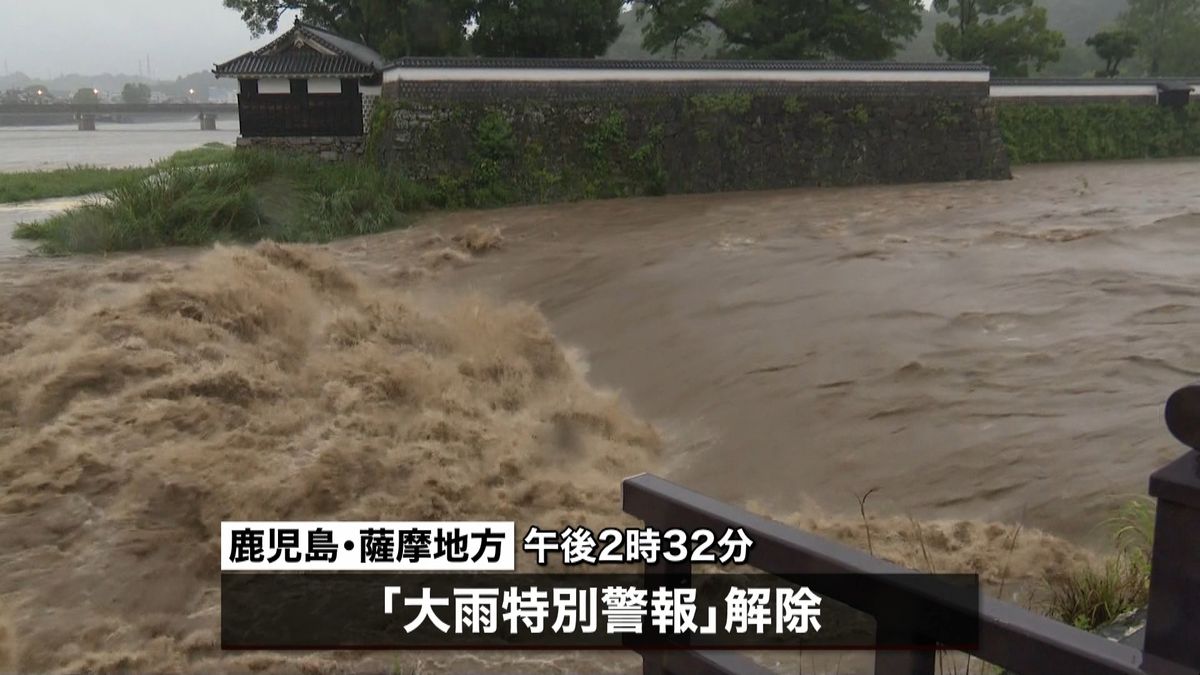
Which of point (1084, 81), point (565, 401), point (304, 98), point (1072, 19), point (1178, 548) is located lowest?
point (565, 401)

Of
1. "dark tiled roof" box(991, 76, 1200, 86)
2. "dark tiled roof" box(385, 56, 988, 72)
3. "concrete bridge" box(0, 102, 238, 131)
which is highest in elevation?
"concrete bridge" box(0, 102, 238, 131)

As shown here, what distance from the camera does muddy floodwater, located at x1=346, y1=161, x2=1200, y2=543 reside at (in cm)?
474

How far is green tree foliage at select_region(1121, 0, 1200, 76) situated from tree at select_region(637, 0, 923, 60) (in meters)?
15.1

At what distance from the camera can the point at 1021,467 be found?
461 centimetres

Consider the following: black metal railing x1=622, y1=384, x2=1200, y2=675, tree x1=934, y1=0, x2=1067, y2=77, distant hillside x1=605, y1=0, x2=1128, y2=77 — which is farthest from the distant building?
distant hillside x1=605, y1=0, x2=1128, y2=77

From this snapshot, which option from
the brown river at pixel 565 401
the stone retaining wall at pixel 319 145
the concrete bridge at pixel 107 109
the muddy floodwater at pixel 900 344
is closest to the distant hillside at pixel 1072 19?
the concrete bridge at pixel 107 109

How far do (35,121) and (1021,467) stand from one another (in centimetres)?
6031

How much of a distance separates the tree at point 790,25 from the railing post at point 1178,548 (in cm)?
2107

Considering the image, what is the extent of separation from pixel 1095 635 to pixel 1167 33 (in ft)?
125

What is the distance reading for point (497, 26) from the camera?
19062 mm

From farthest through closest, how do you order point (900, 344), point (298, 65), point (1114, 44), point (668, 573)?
point (1114, 44) < point (298, 65) < point (900, 344) < point (668, 573)

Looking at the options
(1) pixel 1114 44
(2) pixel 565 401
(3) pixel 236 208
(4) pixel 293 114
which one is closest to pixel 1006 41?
(1) pixel 1114 44
